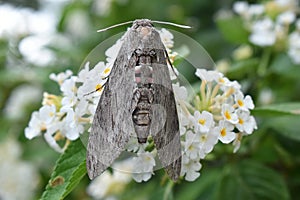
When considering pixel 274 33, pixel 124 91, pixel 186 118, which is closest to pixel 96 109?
pixel 124 91

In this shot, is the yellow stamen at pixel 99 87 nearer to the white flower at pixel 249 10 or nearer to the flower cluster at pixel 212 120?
the flower cluster at pixel 212 120

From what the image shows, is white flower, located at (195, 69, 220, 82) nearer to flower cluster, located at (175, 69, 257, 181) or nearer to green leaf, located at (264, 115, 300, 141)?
flower cluster, located at (175, 69, 257, 181)

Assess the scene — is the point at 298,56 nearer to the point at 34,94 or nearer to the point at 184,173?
the point at 184,173

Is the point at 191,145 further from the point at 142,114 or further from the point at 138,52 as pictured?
the point at 138,52

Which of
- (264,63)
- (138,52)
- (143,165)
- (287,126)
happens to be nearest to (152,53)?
(138,52)

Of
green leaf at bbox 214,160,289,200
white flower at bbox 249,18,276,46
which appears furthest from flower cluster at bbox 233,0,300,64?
green leaf at bbox 214,160,289,200

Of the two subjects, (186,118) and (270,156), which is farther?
(270,156)
